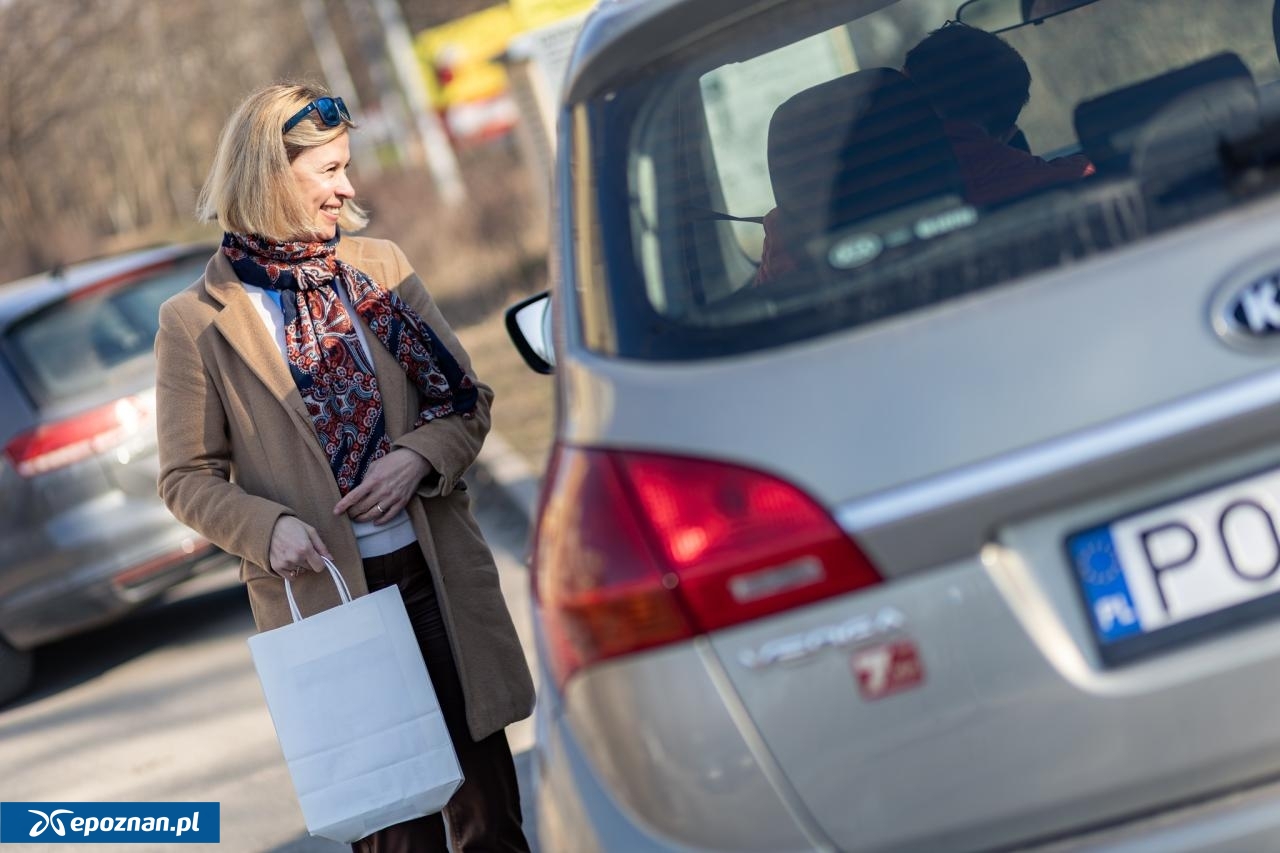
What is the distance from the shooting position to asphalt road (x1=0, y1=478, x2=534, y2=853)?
16.7 ft

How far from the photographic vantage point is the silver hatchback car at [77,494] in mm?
6926

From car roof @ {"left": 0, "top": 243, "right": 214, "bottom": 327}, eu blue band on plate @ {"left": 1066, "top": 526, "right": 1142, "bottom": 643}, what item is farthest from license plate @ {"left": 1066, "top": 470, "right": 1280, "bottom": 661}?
car roof @ {"left": 0, "top": 243, "right": 214, "bottom": 327}

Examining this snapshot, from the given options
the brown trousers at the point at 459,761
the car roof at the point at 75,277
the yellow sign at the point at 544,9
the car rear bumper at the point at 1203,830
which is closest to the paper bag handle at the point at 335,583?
the brown trousers at the point at 459,761

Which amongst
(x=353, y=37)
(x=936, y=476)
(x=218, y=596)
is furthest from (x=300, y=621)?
(x=353, y=37)

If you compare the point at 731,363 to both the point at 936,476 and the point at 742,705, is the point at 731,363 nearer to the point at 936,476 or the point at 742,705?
the point at 936,476

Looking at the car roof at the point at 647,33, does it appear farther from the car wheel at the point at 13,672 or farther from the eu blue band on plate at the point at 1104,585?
the car wheel at the point at 13,672

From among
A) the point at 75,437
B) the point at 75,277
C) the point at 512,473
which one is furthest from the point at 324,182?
the point at 512,473

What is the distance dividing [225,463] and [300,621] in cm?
43

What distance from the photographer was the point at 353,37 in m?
62.3

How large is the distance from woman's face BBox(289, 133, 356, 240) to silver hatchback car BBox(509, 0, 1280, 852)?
1225 millimetres

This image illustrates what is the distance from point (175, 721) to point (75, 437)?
1.38 meters

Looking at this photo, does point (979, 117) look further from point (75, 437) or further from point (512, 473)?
point (512, 473)

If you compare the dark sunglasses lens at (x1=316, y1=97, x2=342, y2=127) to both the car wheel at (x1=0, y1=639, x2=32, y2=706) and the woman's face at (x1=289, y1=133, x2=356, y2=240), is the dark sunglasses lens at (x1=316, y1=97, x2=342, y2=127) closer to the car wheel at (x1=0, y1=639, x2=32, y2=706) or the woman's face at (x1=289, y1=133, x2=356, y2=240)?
the woman's face at (x1=289, y1=133, x2=356, y2=240)

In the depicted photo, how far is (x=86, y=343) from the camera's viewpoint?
7.12 meters
